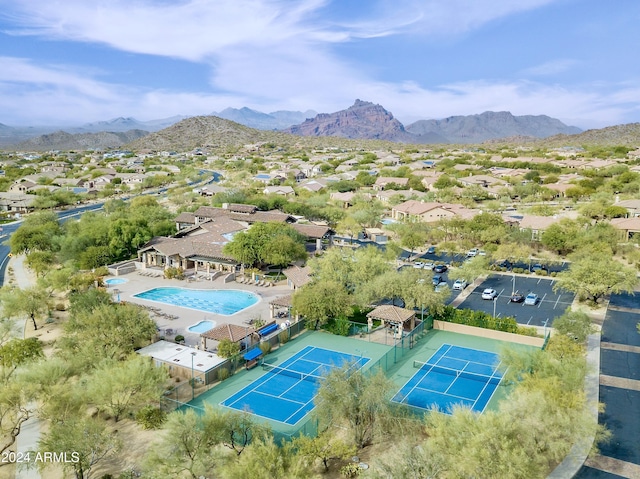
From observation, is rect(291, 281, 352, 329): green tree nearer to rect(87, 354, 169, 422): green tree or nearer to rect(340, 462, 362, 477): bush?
rect(87, 354, 169, 422): green tree

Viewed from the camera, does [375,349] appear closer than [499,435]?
No

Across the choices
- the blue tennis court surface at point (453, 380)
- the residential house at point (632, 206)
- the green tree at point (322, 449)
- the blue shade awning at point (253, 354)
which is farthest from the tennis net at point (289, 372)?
the residential house at point (632, 206)

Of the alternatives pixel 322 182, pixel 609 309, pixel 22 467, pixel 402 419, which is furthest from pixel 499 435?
pixel 322 182

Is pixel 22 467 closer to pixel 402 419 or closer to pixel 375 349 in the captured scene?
pixel 402 419

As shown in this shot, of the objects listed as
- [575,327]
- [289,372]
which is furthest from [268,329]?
[575,327]

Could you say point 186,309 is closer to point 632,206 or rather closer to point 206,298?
point 206,298

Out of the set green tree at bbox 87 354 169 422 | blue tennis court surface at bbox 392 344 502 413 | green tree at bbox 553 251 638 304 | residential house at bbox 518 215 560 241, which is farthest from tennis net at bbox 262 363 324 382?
residential house at bbox 518 215 560 241
